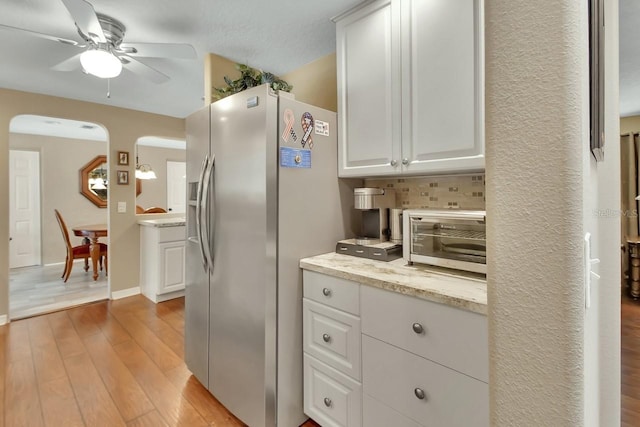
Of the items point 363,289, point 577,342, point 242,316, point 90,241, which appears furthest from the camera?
point 90,241

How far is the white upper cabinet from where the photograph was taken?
1414 mm

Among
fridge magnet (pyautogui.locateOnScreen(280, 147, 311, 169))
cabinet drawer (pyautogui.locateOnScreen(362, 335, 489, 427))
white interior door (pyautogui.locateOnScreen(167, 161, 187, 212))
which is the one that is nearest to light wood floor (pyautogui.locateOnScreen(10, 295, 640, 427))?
cabinet drawer (pyautogui.locateOnScreen(362, 335, 489, 427))

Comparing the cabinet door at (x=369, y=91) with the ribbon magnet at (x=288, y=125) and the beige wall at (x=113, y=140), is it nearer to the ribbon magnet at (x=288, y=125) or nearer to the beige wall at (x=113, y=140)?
the ribbon magnet at (x=288, y=125)

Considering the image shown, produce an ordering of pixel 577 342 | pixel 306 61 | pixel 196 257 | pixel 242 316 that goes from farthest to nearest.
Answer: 1. pixel 306 61
2. pixel 196 257
3. pixel 242 316
4. pixel 577 342

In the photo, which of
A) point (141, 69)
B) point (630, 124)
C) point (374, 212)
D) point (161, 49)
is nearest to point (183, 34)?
point (161, 49)

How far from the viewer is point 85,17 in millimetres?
1677

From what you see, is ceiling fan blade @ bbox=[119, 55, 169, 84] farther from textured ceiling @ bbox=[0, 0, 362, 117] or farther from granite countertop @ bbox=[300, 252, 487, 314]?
granite countertop @ bbox=[300, 252, 487, 314]

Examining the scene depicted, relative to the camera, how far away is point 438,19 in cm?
149

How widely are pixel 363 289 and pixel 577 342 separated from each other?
0.96 metres

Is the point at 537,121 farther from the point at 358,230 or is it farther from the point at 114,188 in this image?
the point at 114,188

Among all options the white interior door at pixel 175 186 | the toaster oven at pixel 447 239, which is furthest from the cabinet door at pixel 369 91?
the white interior door at pixel 175 186

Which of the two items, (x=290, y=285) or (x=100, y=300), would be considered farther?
(x=100, y=300)

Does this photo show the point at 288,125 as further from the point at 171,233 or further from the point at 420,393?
the point at 171,233

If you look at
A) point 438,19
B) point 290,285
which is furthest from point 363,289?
point 438,19
